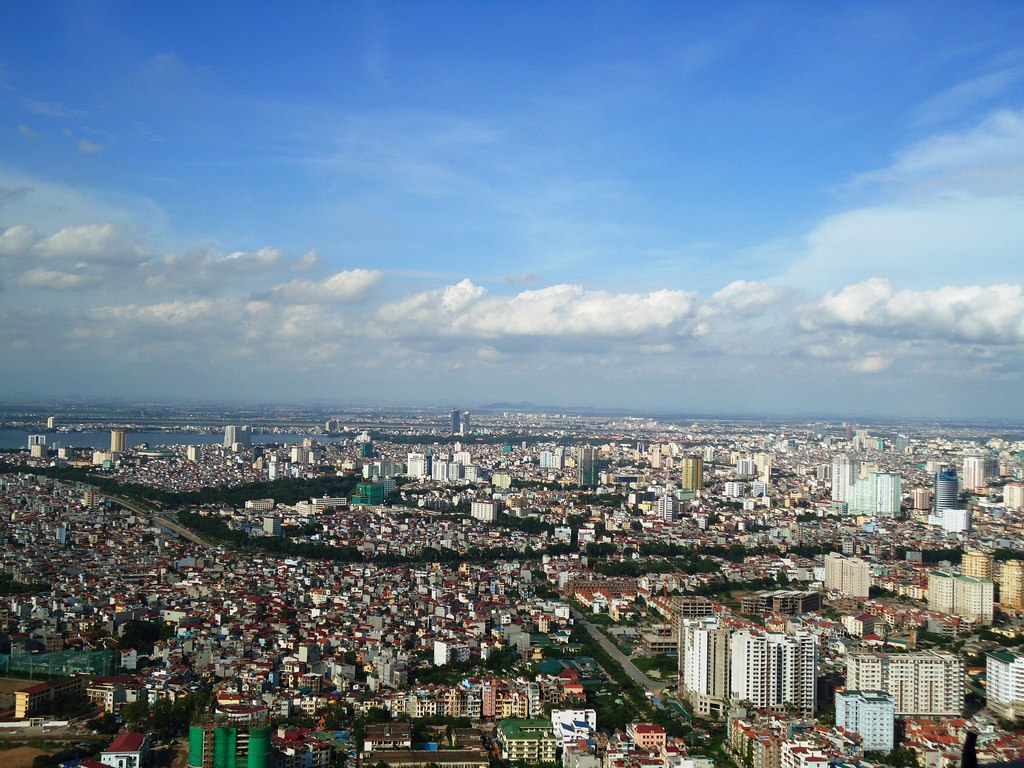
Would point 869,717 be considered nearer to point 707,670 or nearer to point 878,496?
point 707,670

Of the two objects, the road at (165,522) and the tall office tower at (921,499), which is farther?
the tall office tower at (921,499)

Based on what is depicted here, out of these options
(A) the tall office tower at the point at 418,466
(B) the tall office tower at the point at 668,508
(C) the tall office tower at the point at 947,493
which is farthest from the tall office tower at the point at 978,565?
(A) the tall office tower at the point at 418,466

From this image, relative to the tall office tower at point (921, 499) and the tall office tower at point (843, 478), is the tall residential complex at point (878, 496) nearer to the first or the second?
the tall office tower at point (921, 499)

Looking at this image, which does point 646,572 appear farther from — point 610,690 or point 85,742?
point 85,742

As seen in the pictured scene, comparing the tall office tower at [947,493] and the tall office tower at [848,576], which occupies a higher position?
the tall office tower at [947,493]

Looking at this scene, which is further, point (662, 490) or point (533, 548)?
point (662, 490)

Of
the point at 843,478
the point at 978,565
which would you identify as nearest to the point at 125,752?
the point at 978,565

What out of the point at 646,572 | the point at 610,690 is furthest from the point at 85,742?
the point at 646,572
